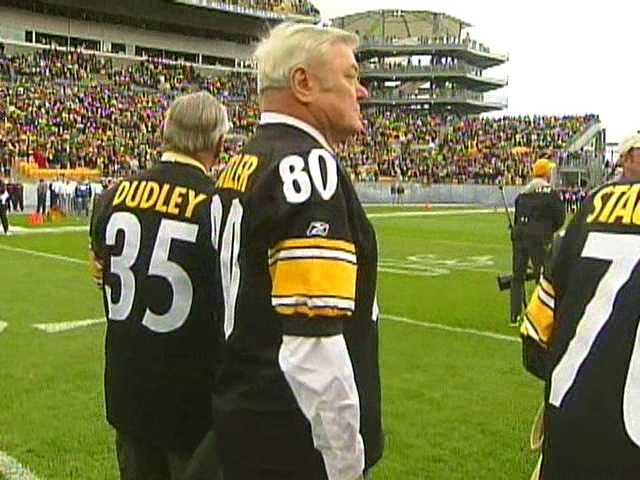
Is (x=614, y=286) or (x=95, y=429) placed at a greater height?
(x=614, y=286)

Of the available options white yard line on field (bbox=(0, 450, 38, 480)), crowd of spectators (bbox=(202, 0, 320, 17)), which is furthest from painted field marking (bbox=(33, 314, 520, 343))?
crowd of spectators (bbox=(202, 0, 320, 17))

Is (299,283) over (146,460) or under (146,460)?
over

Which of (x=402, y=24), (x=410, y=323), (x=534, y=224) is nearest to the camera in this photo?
(x=410, y=323)

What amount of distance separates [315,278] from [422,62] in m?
77.6

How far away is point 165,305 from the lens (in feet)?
11.3

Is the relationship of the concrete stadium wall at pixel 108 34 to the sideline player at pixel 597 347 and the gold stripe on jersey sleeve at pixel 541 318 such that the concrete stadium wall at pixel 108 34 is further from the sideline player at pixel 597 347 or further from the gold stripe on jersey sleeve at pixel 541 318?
the sideline player at pixel 597 347

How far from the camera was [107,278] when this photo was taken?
368 cm

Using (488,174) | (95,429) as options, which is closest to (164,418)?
(95,429)

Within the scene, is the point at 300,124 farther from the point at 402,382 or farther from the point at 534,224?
the point at 534,224

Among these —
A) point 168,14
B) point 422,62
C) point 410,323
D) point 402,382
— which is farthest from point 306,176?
point 422,62

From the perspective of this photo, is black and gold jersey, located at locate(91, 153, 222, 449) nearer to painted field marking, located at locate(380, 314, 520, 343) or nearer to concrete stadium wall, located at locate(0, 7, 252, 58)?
painted field marking, located at locate(380, 314, 520, 343)

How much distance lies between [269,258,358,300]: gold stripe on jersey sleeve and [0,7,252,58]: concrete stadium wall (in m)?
55.3

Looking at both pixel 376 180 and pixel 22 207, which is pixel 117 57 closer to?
pixel 376 180

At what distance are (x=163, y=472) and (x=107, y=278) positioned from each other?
2.50 feet
